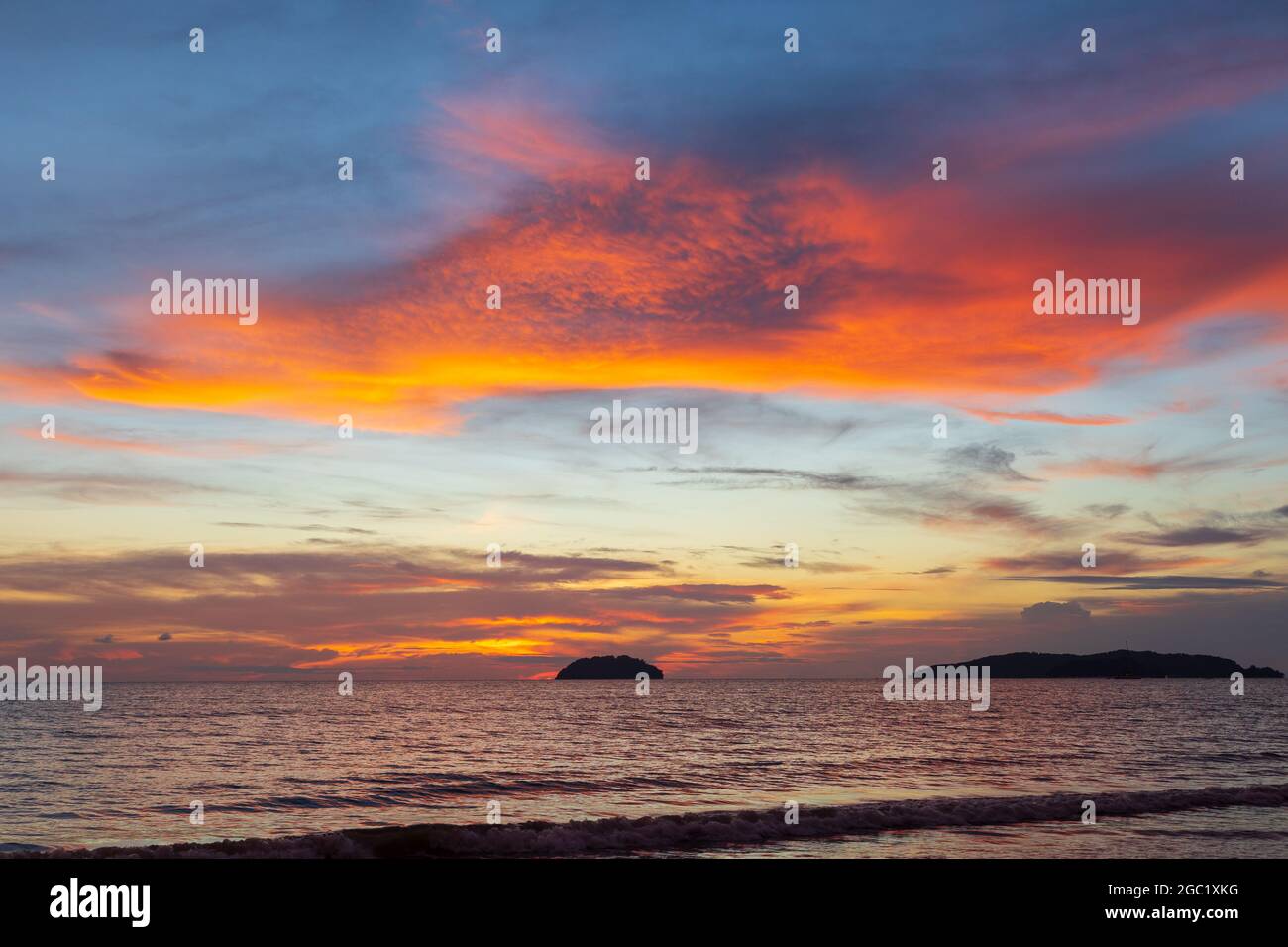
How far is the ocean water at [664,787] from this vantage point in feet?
94.0

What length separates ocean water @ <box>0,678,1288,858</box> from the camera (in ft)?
94.0

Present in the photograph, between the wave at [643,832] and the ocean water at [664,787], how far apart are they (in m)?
0.10

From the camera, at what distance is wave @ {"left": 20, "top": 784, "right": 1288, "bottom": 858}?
27031 mm

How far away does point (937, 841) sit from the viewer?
27859 millimetres

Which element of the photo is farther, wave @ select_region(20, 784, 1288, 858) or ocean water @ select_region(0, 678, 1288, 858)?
ocean water @ select_region(0, 678, 1288, 858)

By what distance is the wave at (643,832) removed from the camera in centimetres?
2703

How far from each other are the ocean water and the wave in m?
0.10

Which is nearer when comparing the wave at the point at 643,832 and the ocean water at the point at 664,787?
the wave at the point at 643,832

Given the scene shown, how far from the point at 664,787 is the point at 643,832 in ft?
43.4

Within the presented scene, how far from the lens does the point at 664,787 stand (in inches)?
1672
